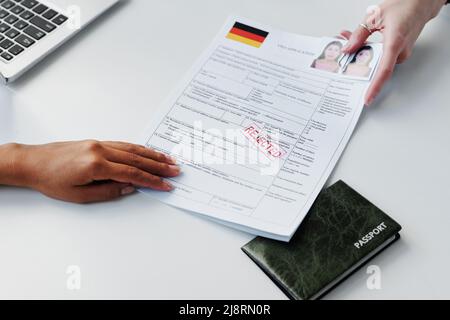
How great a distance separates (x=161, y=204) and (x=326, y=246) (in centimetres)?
24

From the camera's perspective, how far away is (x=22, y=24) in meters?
0.91

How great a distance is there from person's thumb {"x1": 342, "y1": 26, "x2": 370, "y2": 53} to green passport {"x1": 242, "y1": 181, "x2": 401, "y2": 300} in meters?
0.30

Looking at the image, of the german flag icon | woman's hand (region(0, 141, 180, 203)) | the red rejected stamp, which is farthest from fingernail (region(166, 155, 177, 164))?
the german flag icon

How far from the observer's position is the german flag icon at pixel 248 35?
923mm

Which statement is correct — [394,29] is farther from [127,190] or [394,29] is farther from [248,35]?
[127,190]

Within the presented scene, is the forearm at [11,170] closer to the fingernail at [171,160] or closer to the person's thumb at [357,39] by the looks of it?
the fingernail at [171,160]

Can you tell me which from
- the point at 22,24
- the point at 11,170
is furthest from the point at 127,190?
the point at 22,24

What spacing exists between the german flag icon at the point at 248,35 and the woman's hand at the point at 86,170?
0.98 ft

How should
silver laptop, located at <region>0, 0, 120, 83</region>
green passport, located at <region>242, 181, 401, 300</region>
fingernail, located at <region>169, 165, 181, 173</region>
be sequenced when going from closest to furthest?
green passport, located at <region>242, 181, 401, 300</region> < fingernail, located at <region>169, 165, 181, 173</region> < silver laptop, located at <region>0, 0, 120, 83</region>

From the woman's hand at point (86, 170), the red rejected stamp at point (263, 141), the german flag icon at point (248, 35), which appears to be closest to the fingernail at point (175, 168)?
the woman's hand at point (86, 170)

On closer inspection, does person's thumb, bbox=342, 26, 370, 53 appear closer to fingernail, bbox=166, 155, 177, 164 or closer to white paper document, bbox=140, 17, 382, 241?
white paper document, bbox=140, 17, 382, 241

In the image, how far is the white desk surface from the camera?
0.66 meters
